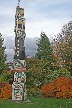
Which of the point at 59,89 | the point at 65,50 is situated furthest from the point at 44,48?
the point at 59,89

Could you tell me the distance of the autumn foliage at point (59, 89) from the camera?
18.3 m

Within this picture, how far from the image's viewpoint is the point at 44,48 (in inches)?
1843

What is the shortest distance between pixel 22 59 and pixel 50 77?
8077 mm

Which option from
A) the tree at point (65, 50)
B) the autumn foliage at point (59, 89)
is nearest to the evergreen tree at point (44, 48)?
the tree at point (65, 50)

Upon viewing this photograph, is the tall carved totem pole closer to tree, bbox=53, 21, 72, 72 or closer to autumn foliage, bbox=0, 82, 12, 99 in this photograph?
autumn foliage, bbox=0, 82, 12, 99

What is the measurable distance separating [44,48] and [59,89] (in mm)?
28293

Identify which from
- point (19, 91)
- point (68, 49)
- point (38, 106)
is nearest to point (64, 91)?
point (19, 91)

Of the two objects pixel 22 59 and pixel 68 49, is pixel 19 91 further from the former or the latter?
pixel 68 49

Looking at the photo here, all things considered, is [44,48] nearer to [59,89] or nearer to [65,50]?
[65,50]

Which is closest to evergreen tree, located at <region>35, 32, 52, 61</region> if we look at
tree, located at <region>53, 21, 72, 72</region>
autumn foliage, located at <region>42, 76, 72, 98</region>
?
tree, located at <region>53, 21, 72, 72</region>

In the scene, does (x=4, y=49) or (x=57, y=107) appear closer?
(x=57, y=107)

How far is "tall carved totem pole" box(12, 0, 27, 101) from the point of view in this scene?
1652 centimetres

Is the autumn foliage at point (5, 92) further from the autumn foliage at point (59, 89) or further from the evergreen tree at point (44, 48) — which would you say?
the evergreen tree at point (44, 48)

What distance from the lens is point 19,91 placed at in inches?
652
